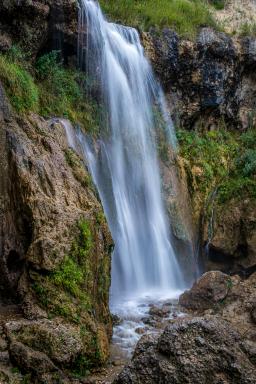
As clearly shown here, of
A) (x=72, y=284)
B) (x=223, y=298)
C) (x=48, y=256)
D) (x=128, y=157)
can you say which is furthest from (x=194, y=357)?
(x=128, y=157)

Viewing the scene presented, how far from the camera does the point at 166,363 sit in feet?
14.1

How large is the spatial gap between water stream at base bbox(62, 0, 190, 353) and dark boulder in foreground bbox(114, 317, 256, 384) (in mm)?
3968

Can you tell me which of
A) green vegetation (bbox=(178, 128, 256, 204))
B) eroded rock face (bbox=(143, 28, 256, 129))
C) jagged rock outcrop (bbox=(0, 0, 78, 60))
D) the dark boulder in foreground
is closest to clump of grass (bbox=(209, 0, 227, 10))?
eroded rock face (bbox=(143, 28, 256, 129))

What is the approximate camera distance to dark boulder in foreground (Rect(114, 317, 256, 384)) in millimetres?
4215

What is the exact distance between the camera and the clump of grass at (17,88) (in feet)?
26.0

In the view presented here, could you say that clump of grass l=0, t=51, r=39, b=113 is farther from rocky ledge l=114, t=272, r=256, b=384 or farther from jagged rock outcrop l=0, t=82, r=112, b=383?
rocky ledge l=114, t=272, r=256, b=384

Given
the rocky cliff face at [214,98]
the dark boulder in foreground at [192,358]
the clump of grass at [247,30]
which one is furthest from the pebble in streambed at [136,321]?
the clump of grass at [247,30]

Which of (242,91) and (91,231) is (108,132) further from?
(242,91)

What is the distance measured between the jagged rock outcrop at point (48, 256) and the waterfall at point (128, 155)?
258 centimetres

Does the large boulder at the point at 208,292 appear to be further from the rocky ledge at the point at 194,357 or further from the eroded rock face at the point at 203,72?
the eroded rock face at the point at 203,72

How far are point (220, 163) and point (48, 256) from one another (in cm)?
955

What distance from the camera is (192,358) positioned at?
14.2 feet

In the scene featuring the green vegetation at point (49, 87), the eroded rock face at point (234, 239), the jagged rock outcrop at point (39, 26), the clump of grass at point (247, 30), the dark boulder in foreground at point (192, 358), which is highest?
the clump of grass at point (247, 30)

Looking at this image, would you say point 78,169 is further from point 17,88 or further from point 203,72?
point 203,72
